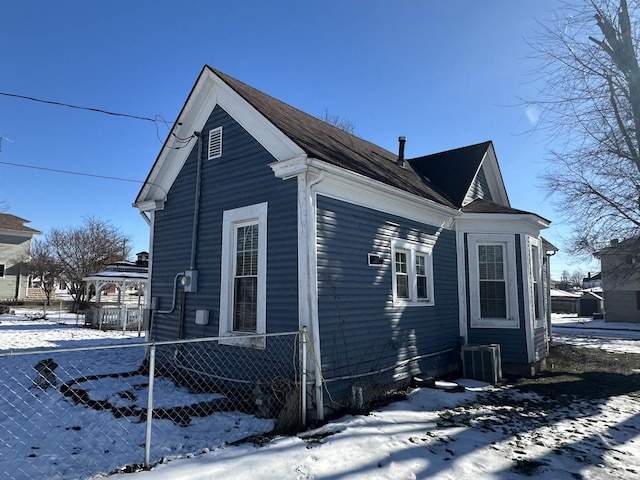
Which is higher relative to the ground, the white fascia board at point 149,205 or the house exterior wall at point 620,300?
the white fascia board at point 149,205

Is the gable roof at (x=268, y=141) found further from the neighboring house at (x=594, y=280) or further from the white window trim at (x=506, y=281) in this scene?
the neighboring house at (x=594, y=280)

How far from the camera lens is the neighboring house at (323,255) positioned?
646cm

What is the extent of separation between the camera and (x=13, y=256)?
34312 mm

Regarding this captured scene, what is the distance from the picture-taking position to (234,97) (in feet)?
25.4

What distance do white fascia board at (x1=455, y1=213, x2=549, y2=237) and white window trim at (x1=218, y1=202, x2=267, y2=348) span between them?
223 inches

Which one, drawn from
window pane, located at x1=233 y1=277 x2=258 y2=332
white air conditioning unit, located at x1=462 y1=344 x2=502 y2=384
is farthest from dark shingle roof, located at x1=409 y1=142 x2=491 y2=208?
window pane, located at x1=233 y1=277 x2=258 y2=332

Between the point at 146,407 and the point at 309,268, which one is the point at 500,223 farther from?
the point at 146,407

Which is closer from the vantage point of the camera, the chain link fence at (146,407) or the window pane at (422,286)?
the chain link fence at (146,407)

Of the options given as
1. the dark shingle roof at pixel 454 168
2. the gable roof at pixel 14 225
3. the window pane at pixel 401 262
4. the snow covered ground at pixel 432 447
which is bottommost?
the snow covered ground at pixel 432 447

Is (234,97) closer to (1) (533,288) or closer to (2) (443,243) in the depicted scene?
(2) (443,243)

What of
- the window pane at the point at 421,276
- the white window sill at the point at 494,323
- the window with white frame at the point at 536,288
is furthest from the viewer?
the window with white frame at the point at 536,288

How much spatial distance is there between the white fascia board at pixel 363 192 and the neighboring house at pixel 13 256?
37273 mm

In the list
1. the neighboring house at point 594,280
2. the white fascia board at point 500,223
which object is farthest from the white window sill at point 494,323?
the neighboring house at point 594,280

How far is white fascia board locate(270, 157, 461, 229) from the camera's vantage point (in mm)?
6371
